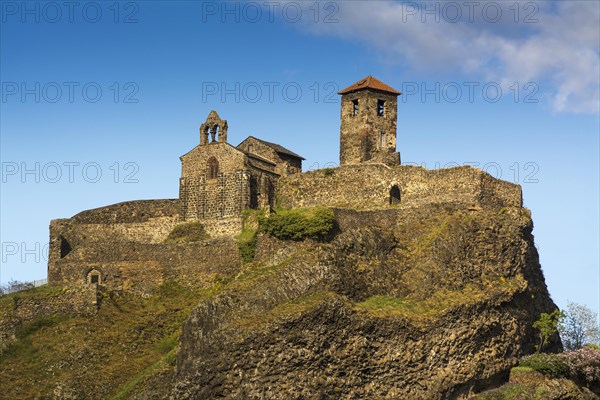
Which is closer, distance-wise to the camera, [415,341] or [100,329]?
[415,341]

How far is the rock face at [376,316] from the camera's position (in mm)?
58812


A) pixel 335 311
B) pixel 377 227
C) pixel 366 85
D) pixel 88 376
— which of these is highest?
pixel 366 85

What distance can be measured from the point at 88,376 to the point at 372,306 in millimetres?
17074

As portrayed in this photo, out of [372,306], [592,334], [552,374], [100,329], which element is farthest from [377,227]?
[592,334]

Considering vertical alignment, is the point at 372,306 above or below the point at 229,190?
below

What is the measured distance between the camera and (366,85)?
281ft

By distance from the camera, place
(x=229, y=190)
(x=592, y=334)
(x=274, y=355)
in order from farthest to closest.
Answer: (x=592, y=334), (x=229, y=190), (x=274, y=355)

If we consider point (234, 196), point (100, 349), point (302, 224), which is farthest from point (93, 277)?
point (302, 224)

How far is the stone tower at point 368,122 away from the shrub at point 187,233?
42.5ft

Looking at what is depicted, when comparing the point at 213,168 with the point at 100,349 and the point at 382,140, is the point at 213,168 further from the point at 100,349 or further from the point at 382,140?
the point at 100,349

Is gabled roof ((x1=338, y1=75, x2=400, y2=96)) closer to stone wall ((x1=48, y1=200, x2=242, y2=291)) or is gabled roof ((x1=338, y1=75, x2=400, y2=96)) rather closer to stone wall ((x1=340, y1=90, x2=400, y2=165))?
stone wall ((x1=340, y1=90, x2=400, y2=165))

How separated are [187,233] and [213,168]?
5.13 meters

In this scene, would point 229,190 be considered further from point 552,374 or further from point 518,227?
point 552,374

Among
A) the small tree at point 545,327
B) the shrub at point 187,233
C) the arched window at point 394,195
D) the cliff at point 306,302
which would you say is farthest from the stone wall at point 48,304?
the small tree at point 545,327
